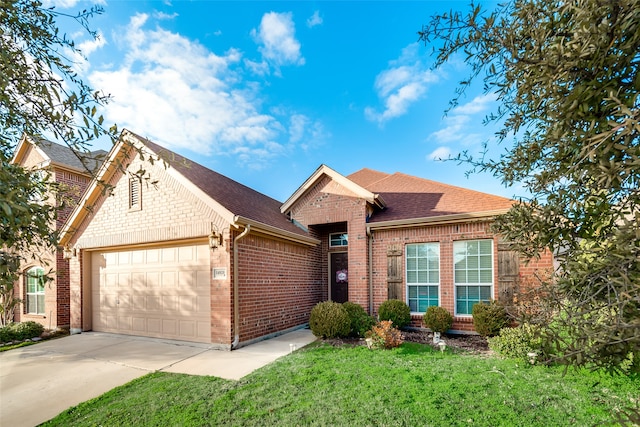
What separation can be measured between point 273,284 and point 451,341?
5.29 m

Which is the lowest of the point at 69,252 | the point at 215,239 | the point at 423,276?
the point at 423,276

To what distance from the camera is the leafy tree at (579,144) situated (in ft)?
5.53

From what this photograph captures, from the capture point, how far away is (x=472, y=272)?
9148mm

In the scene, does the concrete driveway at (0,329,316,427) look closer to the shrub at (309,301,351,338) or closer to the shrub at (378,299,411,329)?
the shrub at (309,301,351,338)

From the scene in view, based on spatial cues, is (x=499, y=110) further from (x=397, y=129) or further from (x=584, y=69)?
(x=397, y=129)

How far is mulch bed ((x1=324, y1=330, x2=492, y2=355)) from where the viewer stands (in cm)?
745

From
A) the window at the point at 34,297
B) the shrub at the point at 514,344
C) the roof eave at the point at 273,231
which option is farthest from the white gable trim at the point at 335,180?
the window at the point at 34,297

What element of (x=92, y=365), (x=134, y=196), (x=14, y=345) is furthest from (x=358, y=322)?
(x=14, y=345)

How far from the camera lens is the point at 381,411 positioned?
162 inches

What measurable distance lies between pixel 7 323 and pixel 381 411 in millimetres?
13667

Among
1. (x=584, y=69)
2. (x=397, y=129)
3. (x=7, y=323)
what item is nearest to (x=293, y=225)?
(x=397, y=129)

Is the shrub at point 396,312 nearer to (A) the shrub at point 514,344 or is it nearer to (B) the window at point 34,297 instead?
(A) the shrub at point 514,344

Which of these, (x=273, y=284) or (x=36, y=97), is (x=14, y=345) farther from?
(x=36, y=97)

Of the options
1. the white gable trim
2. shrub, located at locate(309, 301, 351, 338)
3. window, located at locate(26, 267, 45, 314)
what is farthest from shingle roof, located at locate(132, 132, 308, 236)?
window, located at locate(26, 267, 45, 314)
